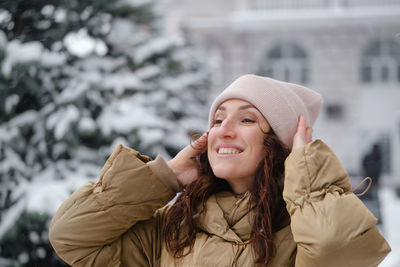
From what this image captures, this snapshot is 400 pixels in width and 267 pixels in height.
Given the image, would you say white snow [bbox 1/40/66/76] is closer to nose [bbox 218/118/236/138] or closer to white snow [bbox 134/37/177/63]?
white snow [bbox 134/37/177/63]

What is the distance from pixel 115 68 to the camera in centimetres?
468

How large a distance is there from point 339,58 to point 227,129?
14.5 meters

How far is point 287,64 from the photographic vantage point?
15.5m

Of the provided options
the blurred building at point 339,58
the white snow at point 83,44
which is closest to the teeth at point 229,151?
the white snow at point 83,44

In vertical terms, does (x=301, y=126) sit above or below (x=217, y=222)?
above

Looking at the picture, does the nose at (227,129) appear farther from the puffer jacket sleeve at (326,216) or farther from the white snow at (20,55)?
the white snow at (20,55)

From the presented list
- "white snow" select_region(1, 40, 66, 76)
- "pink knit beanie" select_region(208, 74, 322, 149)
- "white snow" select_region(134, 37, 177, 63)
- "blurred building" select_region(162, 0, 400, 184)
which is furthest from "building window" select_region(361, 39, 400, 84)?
"pink knit beanie" select_region(208, 74, 322, 149)

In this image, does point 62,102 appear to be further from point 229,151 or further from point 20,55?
point 229,151

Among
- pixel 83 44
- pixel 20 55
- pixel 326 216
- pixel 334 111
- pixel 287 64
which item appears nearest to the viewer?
pixel 326 216

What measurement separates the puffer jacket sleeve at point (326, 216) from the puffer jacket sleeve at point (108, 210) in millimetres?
580

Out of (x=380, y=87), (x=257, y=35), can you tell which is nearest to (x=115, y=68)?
(x=257, y=35)

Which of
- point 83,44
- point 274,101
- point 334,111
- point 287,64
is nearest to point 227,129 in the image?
point 274,101

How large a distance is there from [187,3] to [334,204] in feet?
51.3

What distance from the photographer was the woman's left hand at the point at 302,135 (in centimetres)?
157
